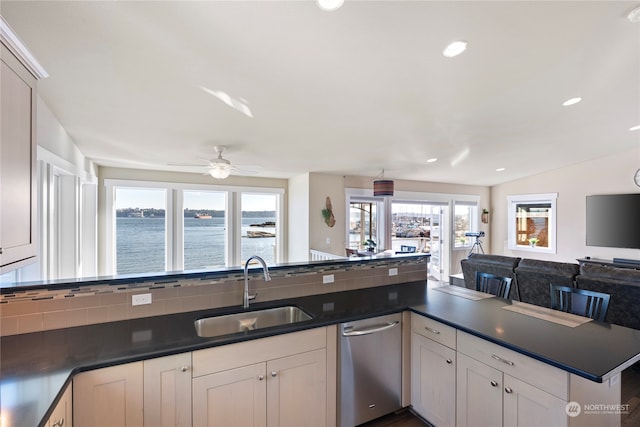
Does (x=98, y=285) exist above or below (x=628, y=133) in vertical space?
below

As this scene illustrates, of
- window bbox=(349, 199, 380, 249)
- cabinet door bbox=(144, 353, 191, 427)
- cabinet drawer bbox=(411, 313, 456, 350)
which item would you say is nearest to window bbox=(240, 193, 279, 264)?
window bbox=(349, 199, 380, 249)

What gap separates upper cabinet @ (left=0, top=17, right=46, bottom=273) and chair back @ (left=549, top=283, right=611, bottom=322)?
3.50 meters

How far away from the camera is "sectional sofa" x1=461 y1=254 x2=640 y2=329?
2963 mm

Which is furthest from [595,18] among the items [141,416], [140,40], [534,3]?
[141,416]

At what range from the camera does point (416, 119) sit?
134 inches

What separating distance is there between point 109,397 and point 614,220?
26.3 feet

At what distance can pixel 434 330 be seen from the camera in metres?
2.11

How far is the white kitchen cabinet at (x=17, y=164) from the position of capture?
1.20m

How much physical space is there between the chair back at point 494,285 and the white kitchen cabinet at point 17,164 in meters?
3.41

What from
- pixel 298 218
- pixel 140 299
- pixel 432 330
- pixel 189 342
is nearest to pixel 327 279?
pixel 432 330

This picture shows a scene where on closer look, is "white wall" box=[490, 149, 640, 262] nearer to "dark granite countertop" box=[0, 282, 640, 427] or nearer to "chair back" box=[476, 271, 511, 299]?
"chair back" box=[476, 271, 511, 299]

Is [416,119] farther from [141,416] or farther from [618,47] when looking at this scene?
[141,416]

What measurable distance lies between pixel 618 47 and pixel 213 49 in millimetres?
3252

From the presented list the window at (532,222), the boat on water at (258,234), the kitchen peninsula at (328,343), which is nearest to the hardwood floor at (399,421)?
the kitchen peninsula at (328,343)
